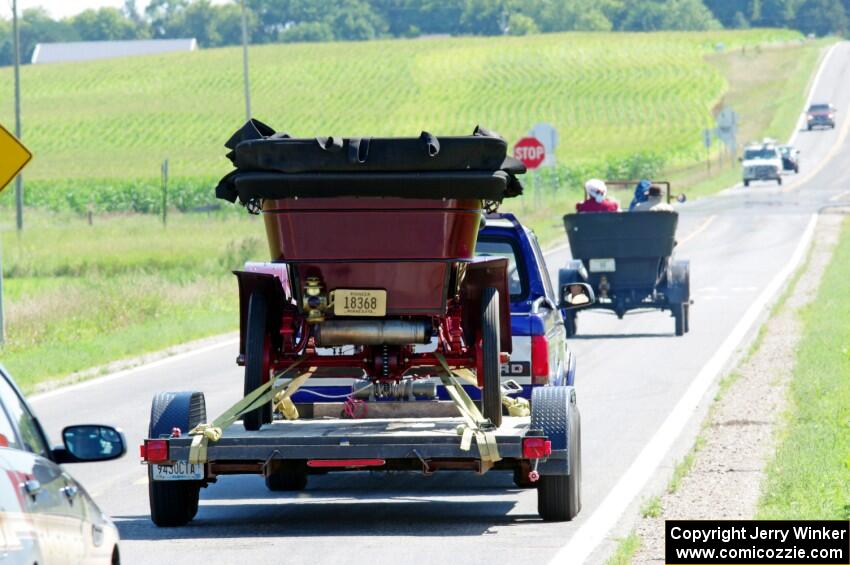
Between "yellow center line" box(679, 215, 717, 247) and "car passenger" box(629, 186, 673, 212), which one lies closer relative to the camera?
"car passenger" box(629, 186, 673, 212)

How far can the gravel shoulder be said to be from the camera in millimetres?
10742

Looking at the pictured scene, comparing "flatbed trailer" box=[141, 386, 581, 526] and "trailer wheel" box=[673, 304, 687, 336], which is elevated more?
"flatbed trailer" box=[141, 386, 581, 526]

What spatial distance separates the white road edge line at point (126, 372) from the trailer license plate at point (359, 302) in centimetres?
868

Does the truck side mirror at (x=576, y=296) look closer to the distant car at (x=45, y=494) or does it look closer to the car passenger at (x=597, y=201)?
the distant car at (x=45, y=494)

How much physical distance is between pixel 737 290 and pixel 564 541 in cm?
2264

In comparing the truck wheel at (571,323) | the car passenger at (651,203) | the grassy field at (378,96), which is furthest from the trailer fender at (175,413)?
the grassy field at (378,96)

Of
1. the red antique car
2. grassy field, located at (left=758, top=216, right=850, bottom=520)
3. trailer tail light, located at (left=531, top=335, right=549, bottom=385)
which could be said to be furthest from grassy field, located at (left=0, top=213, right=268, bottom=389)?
the red antique car

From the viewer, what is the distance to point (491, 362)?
1076 centimetres

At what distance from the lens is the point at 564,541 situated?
10.2 meters

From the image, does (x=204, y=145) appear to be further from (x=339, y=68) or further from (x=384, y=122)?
(x=339, y=68)

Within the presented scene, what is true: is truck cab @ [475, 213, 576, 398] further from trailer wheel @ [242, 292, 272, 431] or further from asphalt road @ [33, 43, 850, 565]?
trailer wheel @ [242, 292, 272, 431]

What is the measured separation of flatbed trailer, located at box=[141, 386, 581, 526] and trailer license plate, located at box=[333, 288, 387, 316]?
706 mm

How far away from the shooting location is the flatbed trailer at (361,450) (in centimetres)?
1020

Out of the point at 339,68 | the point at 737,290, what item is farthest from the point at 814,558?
the point at 339,68
